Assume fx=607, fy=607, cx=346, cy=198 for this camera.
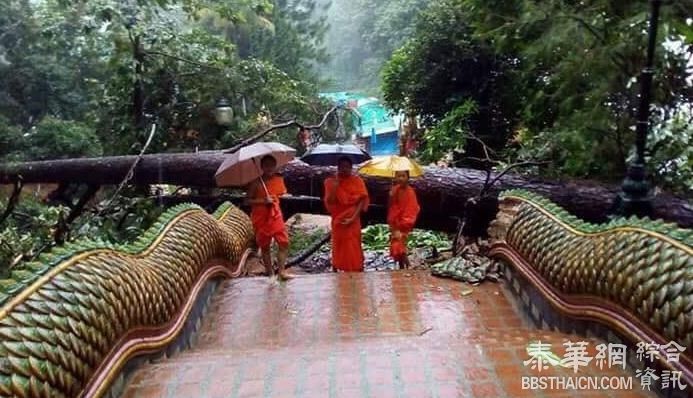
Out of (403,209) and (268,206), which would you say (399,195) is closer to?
(403,209)

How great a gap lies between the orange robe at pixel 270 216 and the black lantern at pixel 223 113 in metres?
4.88

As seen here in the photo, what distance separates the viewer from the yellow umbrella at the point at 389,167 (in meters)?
5.92

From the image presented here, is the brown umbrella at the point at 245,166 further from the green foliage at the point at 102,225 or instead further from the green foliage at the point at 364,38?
the green foliage at the point at 364,38

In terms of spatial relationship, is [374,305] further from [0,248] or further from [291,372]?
[0,248]

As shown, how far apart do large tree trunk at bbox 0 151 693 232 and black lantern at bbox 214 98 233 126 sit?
5.37 ft

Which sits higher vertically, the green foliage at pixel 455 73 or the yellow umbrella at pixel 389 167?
the green foliage at pixel 455 73

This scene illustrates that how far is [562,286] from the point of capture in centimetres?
376

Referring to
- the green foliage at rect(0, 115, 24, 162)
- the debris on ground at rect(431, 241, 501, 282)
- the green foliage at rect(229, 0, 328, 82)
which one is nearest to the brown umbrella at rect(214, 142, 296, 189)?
the debris on ground at rect(431, 241, 501, 282)

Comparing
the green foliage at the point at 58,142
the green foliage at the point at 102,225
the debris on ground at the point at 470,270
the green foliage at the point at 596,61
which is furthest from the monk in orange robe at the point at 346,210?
the green foliage at the point at 58,142

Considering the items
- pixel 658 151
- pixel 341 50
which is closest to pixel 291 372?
pixel 658 151

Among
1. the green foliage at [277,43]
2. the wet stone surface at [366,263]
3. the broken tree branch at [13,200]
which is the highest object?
the green foliage at [277,43]

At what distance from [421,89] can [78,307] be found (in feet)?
27.1

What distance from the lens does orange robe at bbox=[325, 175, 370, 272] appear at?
6.14 metres

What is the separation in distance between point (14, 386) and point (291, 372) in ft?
3.96
